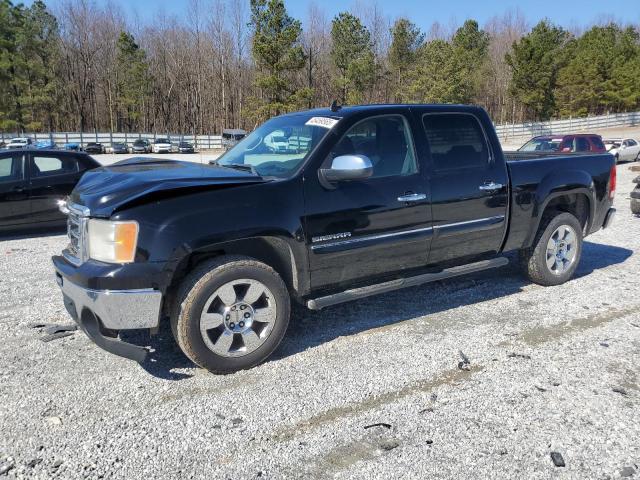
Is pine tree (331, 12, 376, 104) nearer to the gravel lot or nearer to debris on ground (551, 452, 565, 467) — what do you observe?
the gravel lot

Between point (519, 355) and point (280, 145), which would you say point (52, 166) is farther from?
point (519, 355)

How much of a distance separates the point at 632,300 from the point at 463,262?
1.82m

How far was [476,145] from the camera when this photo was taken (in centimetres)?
507

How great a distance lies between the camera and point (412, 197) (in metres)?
4.48

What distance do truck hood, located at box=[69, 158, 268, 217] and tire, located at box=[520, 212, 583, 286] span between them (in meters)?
3.27

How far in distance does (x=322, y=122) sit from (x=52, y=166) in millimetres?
6575

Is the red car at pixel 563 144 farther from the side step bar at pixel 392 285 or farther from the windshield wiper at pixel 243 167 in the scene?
the windshield wiper at pixel 243 167

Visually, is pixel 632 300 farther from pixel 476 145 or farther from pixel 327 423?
pixel 327 423

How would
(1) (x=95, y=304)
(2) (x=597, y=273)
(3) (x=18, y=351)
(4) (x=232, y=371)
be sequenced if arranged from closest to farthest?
1. (1) (x=95, y=304)
2. (4) (x=232, y=371)
3. (3) (x=18, y=351)
4. (2) (x=597, y=273)

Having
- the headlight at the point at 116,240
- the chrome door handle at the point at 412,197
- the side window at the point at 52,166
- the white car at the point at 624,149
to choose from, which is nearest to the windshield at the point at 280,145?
the chrome door handle at the point at 412,197

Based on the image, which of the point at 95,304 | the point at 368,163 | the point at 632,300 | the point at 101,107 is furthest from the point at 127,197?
the point at 101,107

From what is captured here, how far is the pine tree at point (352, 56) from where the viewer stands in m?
54.5

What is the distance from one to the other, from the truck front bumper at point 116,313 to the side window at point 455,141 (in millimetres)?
2653

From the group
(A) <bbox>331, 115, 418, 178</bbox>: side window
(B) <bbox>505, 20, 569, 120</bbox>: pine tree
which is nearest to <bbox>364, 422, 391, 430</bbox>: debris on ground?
(A) <bbox>331, 115, 418, 178</bbox>: side window
